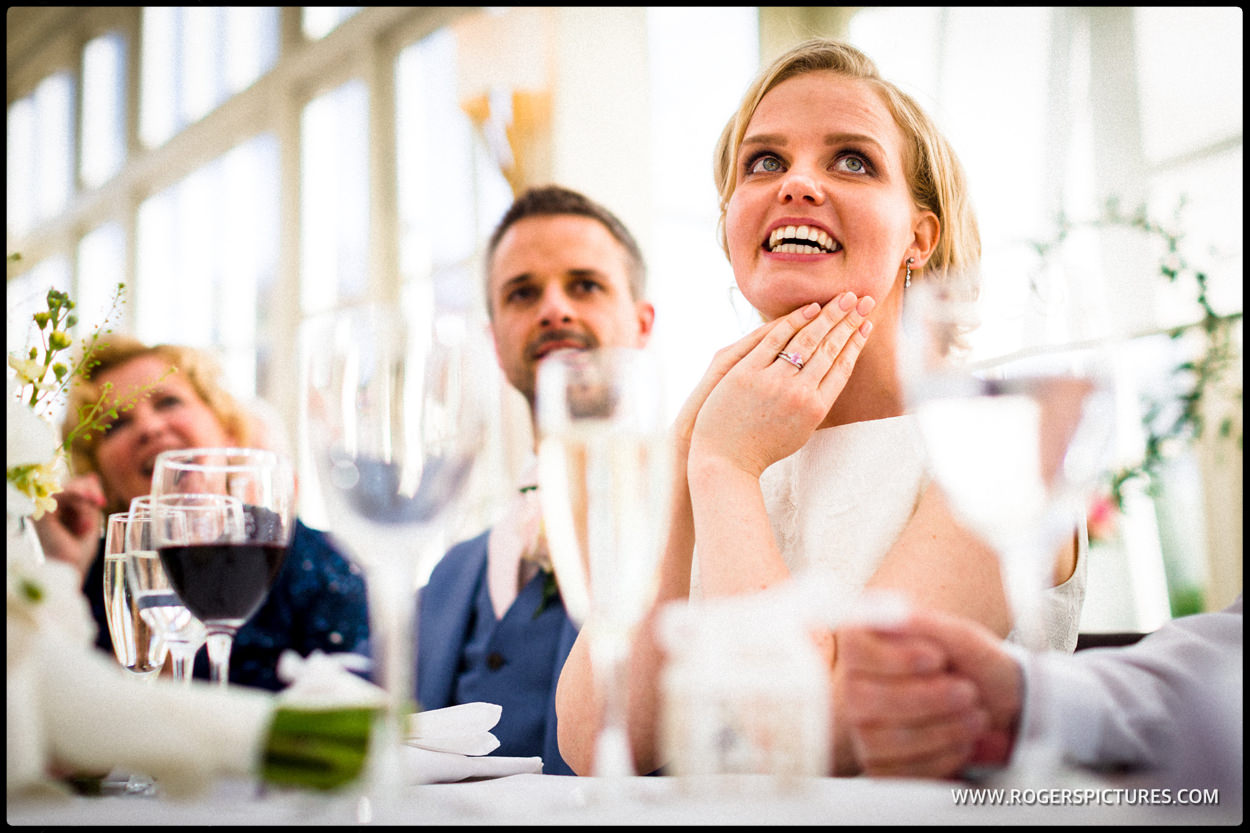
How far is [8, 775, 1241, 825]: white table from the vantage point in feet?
1.40

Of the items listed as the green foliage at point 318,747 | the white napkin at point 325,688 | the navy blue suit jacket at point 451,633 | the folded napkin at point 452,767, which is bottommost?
the navy blue suit jacket at point 451,633

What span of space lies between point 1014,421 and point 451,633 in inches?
61.6

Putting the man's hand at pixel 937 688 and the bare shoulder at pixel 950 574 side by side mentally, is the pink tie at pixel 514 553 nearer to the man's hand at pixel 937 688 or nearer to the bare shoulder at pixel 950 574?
the bare shoulder at pixel 950 574

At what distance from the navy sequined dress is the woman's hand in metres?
0.83

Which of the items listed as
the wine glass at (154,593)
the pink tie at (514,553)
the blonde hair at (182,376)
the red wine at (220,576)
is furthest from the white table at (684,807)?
the blonde hair at (182,376)

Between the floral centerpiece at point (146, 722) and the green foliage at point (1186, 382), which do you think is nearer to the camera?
the floral centerpiece at point (146, 722)

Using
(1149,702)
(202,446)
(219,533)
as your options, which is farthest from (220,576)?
(202,446)

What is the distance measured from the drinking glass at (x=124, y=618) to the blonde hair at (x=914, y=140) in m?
0.86

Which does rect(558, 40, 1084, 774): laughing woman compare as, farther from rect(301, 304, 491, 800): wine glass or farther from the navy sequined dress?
the navy sequined dress

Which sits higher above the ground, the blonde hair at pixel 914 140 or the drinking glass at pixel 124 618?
the blonde hair at pixel 914 140

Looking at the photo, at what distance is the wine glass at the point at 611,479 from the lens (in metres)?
0.48

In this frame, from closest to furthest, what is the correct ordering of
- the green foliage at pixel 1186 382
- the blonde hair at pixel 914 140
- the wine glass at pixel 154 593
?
1. the wine glass at pixel 154 593
2. the blonde hair at pixel 914 140
3. the green foliage at pixel 1186 382

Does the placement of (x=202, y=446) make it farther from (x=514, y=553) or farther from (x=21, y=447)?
(x=21, y=447)

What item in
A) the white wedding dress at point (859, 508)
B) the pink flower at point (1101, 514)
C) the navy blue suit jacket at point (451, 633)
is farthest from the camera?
the pink flower at point (1101, 514)
